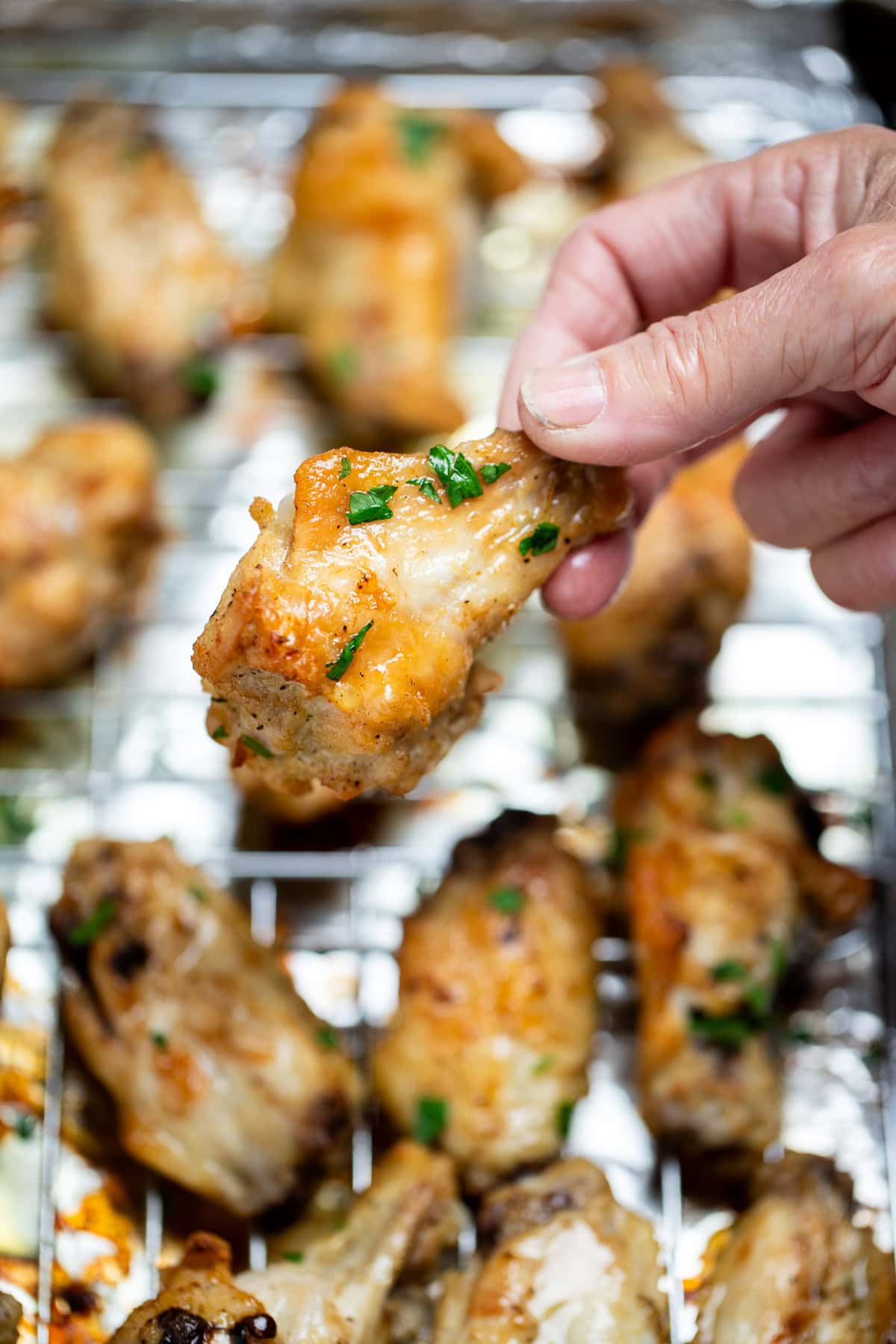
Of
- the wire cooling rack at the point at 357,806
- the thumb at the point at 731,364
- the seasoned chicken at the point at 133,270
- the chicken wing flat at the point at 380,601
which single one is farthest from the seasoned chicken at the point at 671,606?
the seasoned chicken at the point at 133,270

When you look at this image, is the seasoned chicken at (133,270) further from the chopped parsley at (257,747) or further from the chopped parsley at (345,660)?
the chopped parsley at (345,660)

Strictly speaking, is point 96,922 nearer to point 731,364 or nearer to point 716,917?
point 716,917

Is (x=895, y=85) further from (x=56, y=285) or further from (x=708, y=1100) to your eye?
(x=708, y=1100)

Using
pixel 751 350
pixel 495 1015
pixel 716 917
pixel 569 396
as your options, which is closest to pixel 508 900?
Answer: pixel 495 1015

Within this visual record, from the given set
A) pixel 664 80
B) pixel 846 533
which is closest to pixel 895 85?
pixel 664 80

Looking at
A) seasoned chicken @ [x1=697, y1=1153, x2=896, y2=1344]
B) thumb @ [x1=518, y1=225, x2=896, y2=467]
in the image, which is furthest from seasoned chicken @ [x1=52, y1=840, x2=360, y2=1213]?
thumb @ [x1=518, y1=225, x2=896, y2=467]

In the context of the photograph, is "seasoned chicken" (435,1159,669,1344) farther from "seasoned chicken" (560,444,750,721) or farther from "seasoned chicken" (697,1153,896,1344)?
"seasoned chicken" (560,444,750,721)
